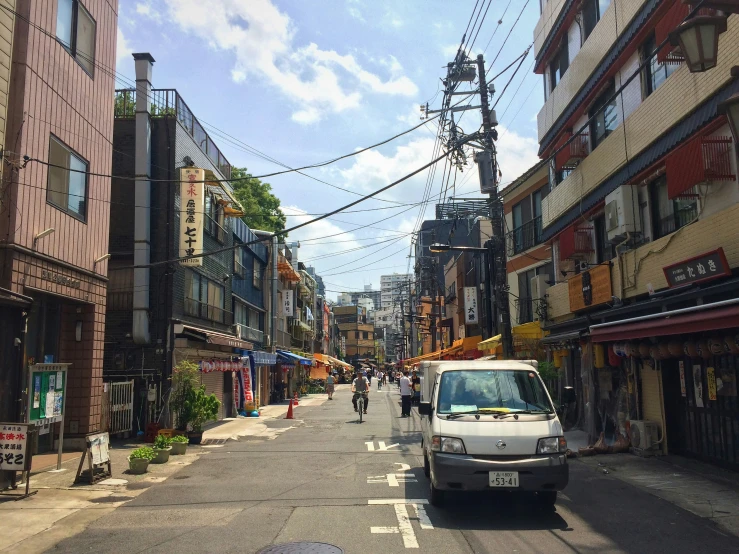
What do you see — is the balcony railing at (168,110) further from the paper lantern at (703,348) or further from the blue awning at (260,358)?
the paper lantern at (703,348)

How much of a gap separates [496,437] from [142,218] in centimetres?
1406

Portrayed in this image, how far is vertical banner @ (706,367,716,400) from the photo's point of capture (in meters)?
11.3

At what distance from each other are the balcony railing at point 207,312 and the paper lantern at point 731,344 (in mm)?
15713

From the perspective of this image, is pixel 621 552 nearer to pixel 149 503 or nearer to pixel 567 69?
pixel 149 503

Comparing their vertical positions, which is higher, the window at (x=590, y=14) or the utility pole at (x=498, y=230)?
the window at (x=590, y=14)

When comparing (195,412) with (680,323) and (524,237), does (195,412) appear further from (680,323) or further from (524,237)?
(524,237)

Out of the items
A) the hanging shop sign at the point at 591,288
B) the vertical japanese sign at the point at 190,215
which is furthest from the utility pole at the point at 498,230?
the vertical japanese sign at the point at 190,215

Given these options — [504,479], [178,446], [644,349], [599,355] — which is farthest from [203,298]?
[504,479]

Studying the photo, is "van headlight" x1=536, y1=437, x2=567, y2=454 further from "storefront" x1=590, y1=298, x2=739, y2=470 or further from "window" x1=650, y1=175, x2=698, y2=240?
"window" x1=650, y1=175, x2=698, y2=240

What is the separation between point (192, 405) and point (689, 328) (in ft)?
40.6

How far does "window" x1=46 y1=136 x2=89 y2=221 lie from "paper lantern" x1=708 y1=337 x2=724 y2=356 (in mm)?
12442

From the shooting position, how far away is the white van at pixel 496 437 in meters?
7.59

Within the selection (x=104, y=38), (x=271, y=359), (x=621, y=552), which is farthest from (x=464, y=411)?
(x=271, y=359)

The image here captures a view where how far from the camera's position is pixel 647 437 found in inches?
499
